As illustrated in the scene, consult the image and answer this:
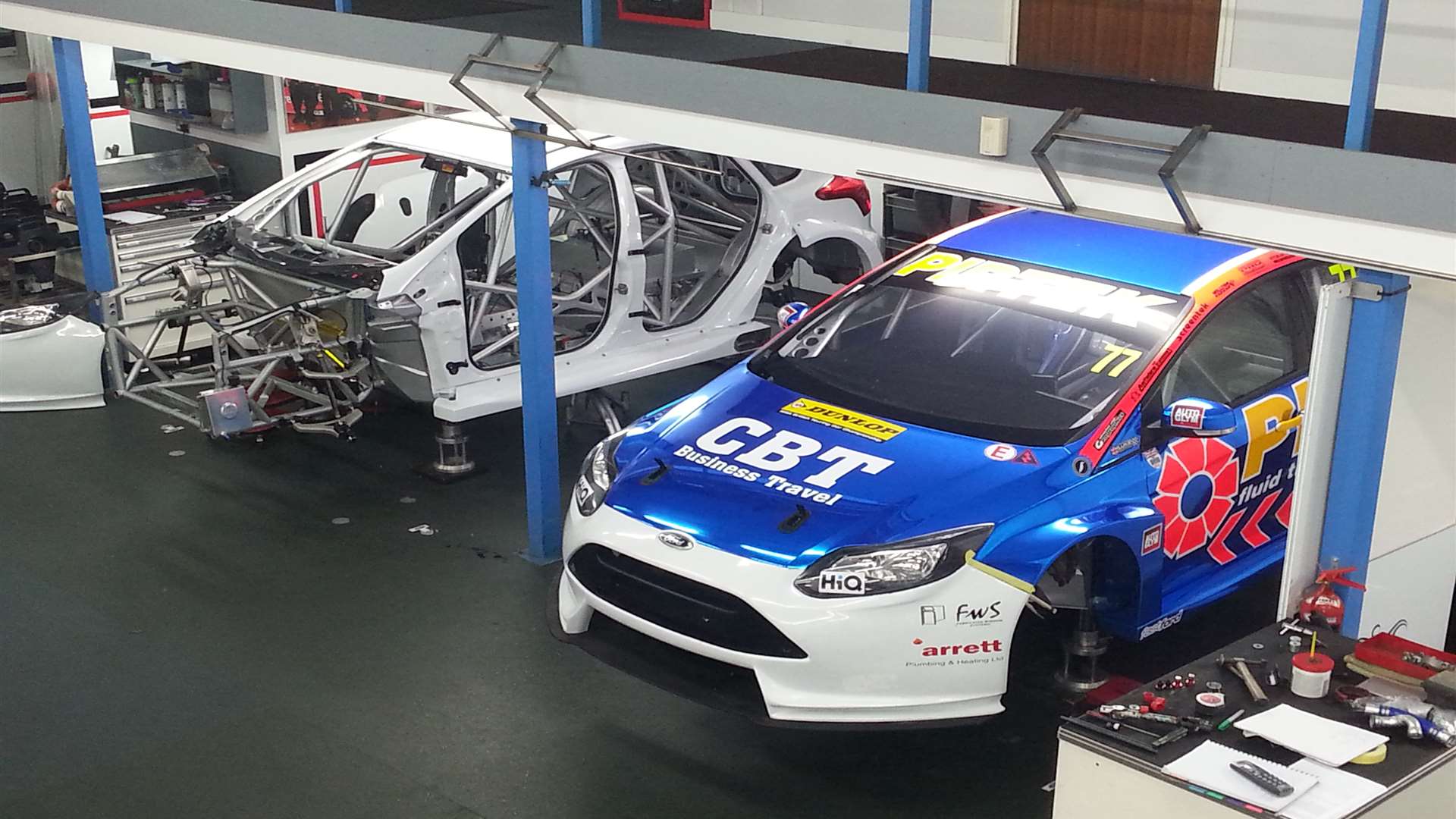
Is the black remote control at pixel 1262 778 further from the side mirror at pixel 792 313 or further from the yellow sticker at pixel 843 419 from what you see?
the side mirror at pixel 792 313

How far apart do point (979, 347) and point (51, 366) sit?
5.87 m

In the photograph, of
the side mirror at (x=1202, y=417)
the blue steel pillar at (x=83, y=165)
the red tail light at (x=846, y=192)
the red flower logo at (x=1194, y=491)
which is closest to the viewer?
the side mirror at (x=1202, y=417)

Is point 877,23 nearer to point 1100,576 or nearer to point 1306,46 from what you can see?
point 1306,46

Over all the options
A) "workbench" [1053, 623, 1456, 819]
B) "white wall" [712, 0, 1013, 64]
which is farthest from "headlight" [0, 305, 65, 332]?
"workbench" [1053, 623, 1456, 819]

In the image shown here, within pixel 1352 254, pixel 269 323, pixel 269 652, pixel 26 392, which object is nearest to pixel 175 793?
pixel 269 652

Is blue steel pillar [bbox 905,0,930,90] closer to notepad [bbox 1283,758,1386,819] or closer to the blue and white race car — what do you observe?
the blue and white race car

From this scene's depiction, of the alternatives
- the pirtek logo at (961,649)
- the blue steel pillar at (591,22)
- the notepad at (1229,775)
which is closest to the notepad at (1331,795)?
the notepad at (1229,775)

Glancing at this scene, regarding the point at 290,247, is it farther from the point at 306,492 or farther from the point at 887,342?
the point at 887,342

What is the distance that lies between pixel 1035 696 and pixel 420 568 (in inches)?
112

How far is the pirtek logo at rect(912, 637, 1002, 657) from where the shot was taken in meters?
4.71

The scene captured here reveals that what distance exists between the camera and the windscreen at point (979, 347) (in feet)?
17.4

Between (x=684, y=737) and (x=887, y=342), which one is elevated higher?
(x=887, y=342)

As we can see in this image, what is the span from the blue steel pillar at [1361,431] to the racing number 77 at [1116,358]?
946 mm

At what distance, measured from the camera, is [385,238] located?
9.12 meters
